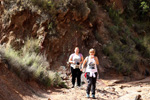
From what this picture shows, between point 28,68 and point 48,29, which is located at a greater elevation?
point 48,29

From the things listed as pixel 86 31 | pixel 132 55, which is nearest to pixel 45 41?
pixel 86 31

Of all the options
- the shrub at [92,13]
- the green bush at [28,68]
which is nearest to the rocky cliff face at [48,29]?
the shrub at [92,13]

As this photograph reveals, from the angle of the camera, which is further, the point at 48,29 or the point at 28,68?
the point at 48,29

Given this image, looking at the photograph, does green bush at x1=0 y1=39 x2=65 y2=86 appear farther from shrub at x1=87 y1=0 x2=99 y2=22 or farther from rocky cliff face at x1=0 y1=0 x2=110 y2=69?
shrub at x1=87 y1=0 x2=99 y2=22

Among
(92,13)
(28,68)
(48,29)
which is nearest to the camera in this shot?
(28,68)

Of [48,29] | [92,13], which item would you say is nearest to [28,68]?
[48,29]

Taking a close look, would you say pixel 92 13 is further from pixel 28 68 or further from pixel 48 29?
pixel 28 68

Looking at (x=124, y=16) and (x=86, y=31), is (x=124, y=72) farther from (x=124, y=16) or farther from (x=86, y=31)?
(x=124, y=16)

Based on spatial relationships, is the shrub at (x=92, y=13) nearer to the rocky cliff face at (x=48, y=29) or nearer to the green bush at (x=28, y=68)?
the rocky cliff face at (x=48, y=29)

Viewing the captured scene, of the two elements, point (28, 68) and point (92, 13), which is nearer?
point (28, 68)

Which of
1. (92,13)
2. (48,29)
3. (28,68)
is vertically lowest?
(28,68)

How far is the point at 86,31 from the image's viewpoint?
12.3 m

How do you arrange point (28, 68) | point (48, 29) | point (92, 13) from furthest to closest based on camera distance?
point (92, 13) < point (48, 29) < point (28, 68)

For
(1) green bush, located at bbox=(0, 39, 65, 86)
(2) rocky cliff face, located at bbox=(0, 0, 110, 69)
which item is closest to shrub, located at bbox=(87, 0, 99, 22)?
(2) rocky cliff face, located at bbox=(0, 0, 110, 69)
